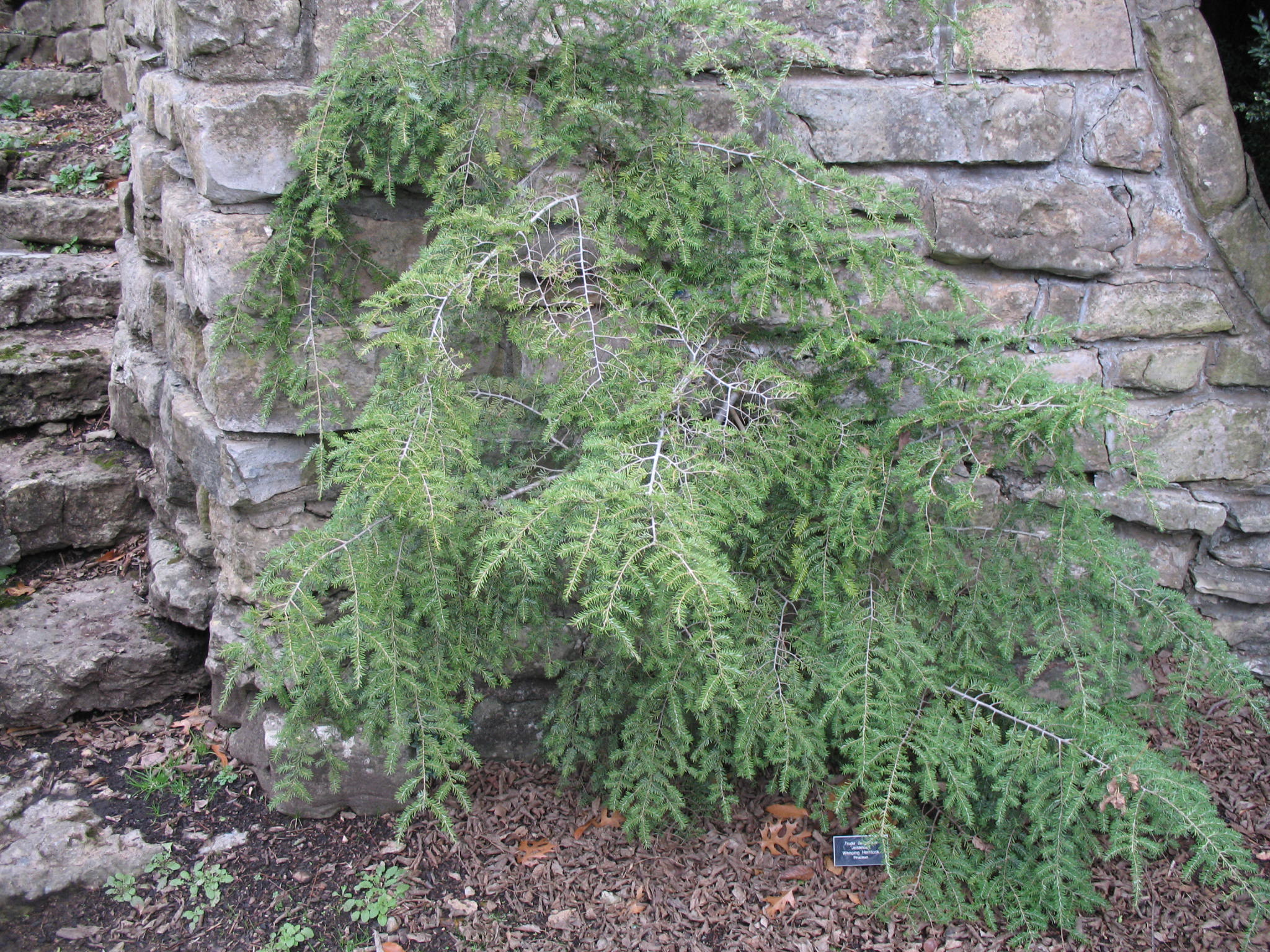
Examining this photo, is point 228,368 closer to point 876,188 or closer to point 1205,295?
point 876,188

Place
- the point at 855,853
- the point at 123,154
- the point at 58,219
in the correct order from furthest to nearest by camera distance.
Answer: the point at 123,154 < the point at 58,219 < the point at 855,853

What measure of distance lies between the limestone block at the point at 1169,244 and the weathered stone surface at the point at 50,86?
5322 mm

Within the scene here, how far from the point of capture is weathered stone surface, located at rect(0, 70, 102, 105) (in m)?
4.87

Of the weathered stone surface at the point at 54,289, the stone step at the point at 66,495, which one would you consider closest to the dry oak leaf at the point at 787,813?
the stone step at the point at 66,495

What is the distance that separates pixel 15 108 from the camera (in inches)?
188

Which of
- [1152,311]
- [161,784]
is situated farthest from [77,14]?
[1152,311]

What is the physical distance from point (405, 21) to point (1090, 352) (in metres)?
1.95

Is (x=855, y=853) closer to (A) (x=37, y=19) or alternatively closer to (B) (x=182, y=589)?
(B) (x=182, y=589)

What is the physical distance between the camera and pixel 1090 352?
2.47 m

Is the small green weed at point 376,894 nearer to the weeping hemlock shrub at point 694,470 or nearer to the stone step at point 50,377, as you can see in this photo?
the weeping hemlock shrub at point 694,470

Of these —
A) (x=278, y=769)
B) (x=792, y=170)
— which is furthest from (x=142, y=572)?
(x=792, y=170)

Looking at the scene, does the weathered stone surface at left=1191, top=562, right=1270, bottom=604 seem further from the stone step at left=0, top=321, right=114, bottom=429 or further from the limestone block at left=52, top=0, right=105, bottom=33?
the limestone block at left=52, top=0, right=105, bottom=33

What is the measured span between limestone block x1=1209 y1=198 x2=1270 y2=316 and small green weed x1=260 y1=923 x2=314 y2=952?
9.44 ft

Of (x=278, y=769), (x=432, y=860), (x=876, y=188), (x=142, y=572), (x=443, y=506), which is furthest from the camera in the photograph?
(x=142, y=572)
